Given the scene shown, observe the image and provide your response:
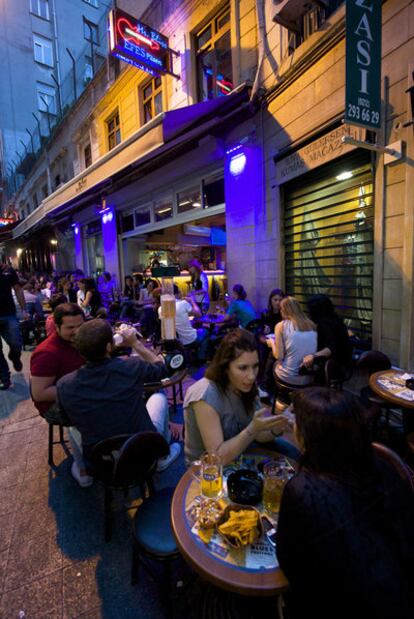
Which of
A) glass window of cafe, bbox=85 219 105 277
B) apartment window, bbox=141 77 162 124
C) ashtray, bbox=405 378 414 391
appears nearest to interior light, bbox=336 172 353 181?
ashtray, bbox=405 378 414 391

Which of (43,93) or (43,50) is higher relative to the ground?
(43,50)

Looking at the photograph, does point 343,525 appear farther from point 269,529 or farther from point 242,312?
point 242,312

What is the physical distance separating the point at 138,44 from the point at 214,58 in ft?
5.83

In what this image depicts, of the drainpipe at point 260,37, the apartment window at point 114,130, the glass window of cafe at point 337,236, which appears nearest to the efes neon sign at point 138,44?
the drainpipe at point 260,37

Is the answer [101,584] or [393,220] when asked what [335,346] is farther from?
[101,584]

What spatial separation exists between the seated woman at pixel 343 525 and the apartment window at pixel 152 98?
980cm

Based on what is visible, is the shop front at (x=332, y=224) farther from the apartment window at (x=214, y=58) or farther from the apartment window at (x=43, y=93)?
the apartment window at (x=43, y=93)

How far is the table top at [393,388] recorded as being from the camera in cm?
238

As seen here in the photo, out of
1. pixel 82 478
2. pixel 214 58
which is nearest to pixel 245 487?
pixel 82 478

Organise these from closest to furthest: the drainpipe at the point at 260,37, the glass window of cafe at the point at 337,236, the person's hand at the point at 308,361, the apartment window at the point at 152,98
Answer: the person's hand at the point at 308,361
the glass window of cafe at the point at 337,236
the drainpipe at the point at 260,37
the apartment window at the point at 152,98

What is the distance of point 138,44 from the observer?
6.61m

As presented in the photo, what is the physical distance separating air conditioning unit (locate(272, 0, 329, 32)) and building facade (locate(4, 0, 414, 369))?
2 cm

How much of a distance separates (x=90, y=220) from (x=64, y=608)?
13.9m

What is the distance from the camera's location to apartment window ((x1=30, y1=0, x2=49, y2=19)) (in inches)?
794
